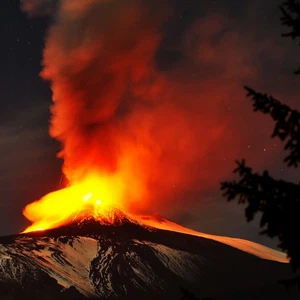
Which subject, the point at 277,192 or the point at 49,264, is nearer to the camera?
the point at 277,192

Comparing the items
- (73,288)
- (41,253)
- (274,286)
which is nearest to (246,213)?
(73,288)

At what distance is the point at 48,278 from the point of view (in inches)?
6752

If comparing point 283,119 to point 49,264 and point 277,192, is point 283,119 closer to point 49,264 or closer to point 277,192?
point 277,192

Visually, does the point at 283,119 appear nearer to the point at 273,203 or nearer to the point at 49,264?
the point at 273,203

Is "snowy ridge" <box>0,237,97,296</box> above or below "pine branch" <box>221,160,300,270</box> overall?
above

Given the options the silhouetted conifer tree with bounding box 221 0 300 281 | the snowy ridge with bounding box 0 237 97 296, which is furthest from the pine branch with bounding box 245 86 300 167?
the snowy ridge with bounding box 0 237 97 296

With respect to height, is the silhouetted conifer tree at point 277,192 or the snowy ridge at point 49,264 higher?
the snowy ridge at point 49,264

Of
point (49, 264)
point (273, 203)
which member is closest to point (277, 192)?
point (273, 203)

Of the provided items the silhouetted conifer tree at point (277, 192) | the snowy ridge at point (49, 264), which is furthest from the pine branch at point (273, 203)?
the snowy ridge at point (49, 264)

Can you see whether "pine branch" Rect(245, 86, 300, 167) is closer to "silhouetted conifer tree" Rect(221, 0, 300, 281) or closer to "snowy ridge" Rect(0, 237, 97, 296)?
"silhouetted conifer tree" Rect(221, 0, 300, 281)

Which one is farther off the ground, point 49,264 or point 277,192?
point 49,264

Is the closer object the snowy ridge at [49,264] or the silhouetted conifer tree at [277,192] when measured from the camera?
the silhouetted conifer tree at [277,192]

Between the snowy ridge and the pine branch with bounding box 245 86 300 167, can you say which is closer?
the pine branch with bounding box 245 86 300 167

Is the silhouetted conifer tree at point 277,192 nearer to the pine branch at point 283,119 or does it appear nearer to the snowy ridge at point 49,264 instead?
the pine branch at point 283,119
